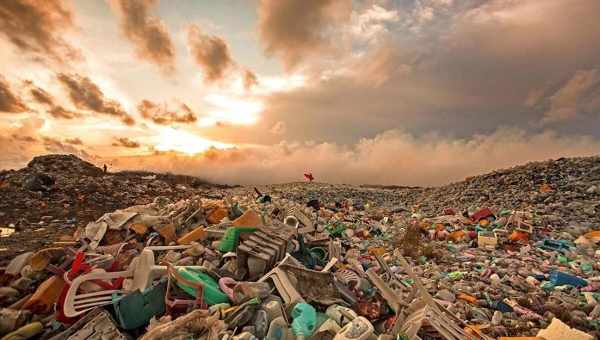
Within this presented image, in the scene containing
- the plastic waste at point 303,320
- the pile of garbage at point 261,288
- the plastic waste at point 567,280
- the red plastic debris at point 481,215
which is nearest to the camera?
the plastic waste at point 303,320

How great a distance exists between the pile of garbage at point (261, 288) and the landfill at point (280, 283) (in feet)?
0.04

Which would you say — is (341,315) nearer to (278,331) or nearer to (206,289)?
(278,331)

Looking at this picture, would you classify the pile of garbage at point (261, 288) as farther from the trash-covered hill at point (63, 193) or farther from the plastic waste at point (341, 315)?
the trash-covered hill at point (63, 193)

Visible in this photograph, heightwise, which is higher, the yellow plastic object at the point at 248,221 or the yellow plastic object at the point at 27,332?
the yellow plastic object at the point at 248,221

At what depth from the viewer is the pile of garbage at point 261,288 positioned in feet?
9.52

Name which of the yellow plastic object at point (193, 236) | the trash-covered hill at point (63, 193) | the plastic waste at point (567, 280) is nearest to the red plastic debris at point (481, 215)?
the plastic waste at point (567, 280)

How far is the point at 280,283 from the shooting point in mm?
3289

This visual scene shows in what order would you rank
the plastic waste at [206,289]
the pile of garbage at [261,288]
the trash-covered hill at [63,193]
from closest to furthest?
the pile of garbage at [261,288]
the plastic waste at [206,289]
the trash-covered hill at [63,193]

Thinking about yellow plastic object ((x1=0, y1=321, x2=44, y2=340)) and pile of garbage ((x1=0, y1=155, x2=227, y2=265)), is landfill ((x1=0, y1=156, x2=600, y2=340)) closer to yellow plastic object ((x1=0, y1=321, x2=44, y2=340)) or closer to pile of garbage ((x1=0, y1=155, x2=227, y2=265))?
yellow plastic object ((x1=0, y1=321, x2=44, y2=340))

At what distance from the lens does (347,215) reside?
11.4m

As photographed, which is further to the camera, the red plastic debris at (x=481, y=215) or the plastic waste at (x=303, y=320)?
the red plastic debris at (x=481, y=215)

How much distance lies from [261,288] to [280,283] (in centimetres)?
23

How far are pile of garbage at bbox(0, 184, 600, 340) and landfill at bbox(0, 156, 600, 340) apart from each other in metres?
0.01

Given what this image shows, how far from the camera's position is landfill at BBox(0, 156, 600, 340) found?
9.60 ft
